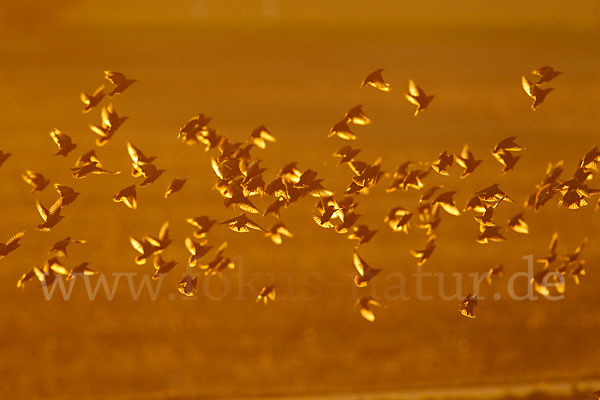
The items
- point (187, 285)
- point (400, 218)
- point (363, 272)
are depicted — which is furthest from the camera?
point (400, 218)

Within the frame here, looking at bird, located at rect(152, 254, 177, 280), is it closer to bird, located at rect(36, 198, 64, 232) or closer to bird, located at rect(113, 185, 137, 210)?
bird, located at rect(113, 185, 137, 210)

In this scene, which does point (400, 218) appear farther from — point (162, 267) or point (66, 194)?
point (66, 194)

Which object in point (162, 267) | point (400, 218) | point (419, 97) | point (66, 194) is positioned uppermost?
point (419, 97)

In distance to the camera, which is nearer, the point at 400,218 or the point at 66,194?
the point at 66,194

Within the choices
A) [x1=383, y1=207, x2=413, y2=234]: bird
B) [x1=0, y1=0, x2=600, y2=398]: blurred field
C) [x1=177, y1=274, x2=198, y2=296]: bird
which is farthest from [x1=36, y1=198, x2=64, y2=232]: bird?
[x1=383, y1=207, x2=413, y2=234]: bird

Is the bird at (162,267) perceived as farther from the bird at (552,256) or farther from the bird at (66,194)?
the bird at (552,256)

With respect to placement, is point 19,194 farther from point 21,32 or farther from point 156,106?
point 21,32

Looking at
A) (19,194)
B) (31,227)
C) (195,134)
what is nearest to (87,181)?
(19,194)

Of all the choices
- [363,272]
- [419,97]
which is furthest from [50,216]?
[419,97]
